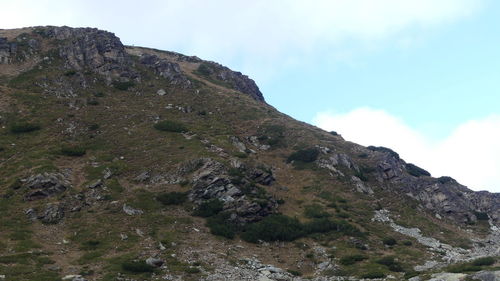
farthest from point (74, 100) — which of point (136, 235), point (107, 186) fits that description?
point (136, 235)

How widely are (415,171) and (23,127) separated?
74.2 metres

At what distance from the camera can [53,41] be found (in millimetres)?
105375

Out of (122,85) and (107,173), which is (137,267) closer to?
(107,173)

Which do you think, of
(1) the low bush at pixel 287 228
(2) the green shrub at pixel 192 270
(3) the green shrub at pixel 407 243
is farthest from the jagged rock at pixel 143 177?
(3) the green shrub at pixel 407 243

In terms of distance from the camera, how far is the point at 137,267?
41469 millimetres

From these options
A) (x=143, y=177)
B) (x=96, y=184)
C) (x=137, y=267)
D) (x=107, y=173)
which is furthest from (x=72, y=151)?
(x=137, y=267)

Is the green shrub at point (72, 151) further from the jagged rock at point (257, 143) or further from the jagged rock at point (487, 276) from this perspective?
the jagged rock at point (487, 276)

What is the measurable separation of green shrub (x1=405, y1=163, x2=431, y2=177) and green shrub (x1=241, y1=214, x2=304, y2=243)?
134 ft

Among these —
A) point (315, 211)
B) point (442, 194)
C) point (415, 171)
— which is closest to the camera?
point (315, 211)

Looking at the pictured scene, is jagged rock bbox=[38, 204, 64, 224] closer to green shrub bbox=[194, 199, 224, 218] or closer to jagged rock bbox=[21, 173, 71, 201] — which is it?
jagged rock bbox=[21, 173, 71, 201]

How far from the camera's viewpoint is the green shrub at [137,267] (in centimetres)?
4125

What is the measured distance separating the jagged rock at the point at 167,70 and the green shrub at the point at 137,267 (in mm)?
66486

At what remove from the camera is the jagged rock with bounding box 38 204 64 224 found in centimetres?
5244

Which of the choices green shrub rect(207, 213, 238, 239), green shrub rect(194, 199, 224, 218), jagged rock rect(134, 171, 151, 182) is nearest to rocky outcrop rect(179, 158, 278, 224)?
green shrub rect(194, 199, 224, 218)
